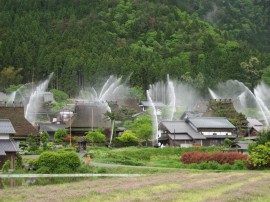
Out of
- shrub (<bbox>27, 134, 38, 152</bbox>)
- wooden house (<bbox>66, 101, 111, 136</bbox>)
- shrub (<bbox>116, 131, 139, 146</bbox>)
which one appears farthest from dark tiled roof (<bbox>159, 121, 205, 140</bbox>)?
shrub (<bbox>27, 134, 38, 152</bbox>)

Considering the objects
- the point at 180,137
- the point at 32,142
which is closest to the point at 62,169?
the point at 32,142

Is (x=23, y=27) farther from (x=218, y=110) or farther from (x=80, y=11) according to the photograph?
(x=218, y=110)

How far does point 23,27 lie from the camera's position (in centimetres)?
16162

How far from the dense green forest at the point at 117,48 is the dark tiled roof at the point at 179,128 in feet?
135

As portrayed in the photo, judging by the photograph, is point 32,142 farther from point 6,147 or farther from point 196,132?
point 196,132

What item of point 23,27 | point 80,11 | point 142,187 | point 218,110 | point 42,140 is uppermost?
point 80,11

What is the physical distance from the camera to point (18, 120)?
58656 millimetres

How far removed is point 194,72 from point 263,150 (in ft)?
265

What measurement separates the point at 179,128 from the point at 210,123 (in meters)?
5.20

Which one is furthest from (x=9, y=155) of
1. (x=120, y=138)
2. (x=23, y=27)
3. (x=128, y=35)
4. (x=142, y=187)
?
(x=128, y=35)

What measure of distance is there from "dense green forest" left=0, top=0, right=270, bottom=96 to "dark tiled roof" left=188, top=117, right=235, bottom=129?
39.5 meters

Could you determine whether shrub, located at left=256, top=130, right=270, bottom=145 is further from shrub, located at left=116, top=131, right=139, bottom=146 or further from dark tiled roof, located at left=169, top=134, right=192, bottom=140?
dark tiled roof, located at left=169, top=134, right=192, bottom=140

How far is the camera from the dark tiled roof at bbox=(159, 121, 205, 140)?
72856 millimetres

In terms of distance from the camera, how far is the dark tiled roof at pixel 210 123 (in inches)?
2970
